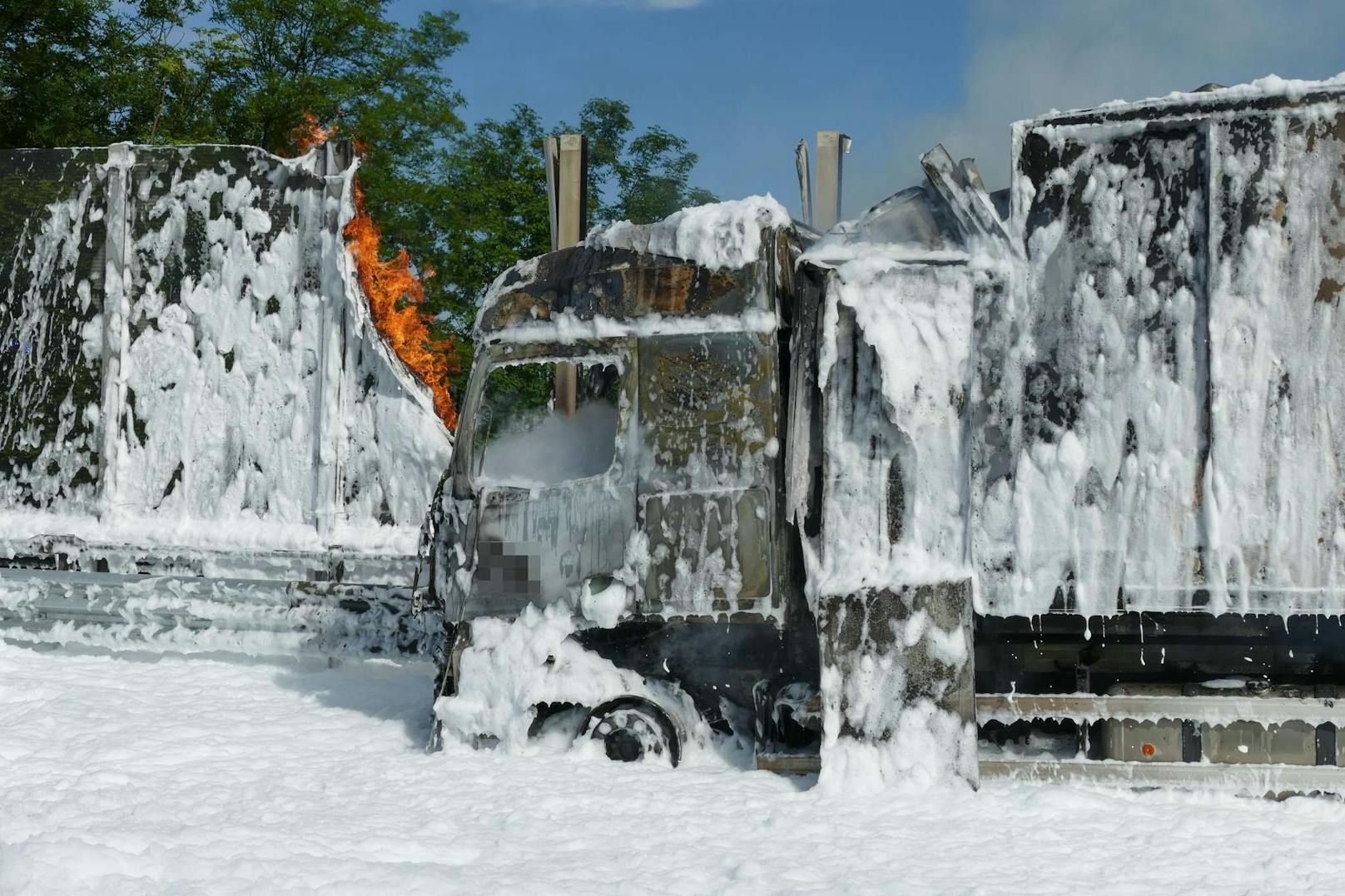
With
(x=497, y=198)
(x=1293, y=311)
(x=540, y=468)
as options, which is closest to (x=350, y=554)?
(x=540, y=468)

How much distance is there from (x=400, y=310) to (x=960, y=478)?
20925 mm

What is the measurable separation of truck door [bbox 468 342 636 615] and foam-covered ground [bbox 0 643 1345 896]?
3.11 feet

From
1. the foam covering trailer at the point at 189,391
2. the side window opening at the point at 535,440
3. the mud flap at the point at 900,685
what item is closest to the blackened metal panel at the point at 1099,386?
the mud flap at the point at 900,685

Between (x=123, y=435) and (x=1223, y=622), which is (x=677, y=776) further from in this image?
(x=123, y=435)

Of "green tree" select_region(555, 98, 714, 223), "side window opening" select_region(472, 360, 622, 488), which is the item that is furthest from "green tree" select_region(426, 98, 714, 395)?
"side window opening" select_region(472, 360, 622, 488)

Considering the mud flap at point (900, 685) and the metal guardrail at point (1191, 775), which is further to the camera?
the mud flap at point (900, 685)

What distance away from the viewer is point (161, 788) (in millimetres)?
6160

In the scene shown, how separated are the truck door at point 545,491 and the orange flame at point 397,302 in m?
3.72

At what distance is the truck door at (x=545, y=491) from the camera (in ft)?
22.2

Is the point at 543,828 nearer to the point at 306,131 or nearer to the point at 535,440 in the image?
the point at 535,440

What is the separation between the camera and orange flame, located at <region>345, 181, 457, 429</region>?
35.6ft

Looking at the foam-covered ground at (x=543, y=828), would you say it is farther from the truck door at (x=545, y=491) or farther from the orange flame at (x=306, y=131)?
the orange flame at (x=306, y=131)

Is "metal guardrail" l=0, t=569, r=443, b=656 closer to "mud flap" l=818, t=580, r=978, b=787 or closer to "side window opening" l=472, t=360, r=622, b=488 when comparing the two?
"side window opening" l=472, t=360, r=622, b=488

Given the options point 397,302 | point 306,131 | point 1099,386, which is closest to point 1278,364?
point 1099,386
